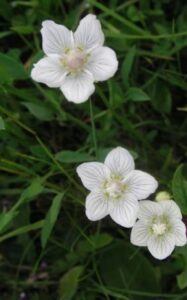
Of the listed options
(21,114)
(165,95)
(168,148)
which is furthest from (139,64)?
(21,114)

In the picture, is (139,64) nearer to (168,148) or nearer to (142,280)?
(168,148)

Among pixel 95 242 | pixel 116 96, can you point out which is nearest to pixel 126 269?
pixel 95 242

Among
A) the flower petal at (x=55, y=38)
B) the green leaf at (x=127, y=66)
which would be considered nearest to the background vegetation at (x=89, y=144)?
the green leaf at (x=127, y=66)

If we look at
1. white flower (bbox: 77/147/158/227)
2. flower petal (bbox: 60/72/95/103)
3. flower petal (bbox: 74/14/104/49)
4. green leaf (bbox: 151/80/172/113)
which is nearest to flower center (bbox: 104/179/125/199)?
white flower (bbox: 77/147/158/227)

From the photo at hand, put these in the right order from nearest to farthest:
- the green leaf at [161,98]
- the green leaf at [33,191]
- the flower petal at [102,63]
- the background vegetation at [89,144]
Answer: the flower petal at [102,63], the green leaf at [33,191], the background vegetation at [89,144], the green leaf at [161,98]

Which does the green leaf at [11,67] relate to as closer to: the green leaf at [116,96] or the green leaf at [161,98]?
the green leaf at [116,96]
